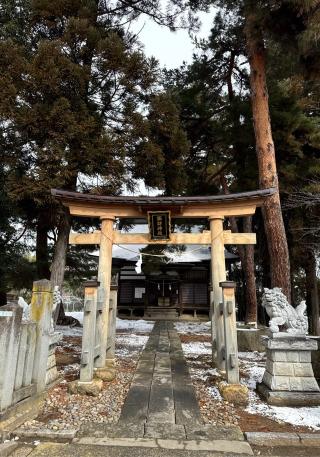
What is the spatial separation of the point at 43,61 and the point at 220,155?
9.11 m

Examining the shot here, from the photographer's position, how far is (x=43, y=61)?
27.5 feet

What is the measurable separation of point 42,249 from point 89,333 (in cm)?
722

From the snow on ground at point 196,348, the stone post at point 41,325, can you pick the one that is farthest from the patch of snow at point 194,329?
the stone post at point 41,325

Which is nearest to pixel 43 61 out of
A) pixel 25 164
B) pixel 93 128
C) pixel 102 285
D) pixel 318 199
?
pixel 93 128

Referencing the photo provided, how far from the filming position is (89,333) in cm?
554

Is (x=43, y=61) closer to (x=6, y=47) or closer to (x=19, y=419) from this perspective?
(x=6, y=47)

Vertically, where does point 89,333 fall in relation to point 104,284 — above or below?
below

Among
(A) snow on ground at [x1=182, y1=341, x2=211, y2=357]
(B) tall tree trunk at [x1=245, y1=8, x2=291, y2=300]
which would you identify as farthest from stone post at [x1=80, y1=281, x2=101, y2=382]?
(B) tall tree trunk at [x1=245, y1=8, x2=291, y2=300]

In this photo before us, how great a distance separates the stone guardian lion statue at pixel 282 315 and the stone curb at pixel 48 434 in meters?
3.39

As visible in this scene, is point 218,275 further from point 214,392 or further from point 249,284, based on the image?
point 249,284

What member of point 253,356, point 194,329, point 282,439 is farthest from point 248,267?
point 282,439

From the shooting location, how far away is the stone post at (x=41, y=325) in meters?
4.95

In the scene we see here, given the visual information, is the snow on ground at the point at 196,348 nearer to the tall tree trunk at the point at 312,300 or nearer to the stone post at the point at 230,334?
the stone post at the point at 230,334

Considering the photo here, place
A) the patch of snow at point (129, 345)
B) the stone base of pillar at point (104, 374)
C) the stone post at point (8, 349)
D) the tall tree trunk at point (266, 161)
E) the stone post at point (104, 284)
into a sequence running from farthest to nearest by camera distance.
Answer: the patch of snow at point (129, 345) → the tall tree trunk at point (266, 161) → the stone post at point (104, 284) → the stone base of pillar at point (104, 374) → the stone post at point (8, 349)
